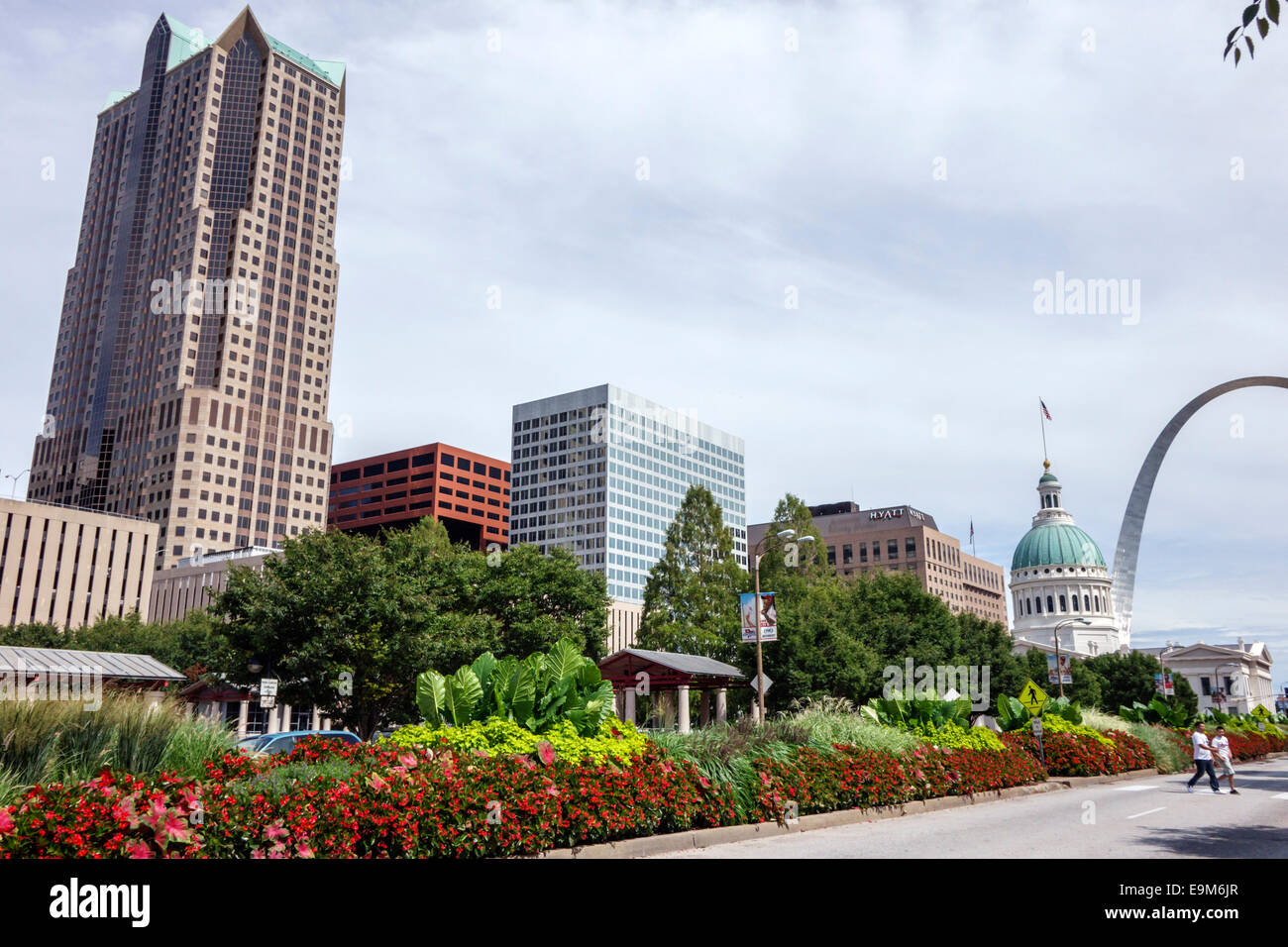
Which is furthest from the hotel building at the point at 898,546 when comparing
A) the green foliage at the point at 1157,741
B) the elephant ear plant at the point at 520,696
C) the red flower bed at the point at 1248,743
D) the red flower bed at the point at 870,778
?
the elephant ear plant at the point at 520,696

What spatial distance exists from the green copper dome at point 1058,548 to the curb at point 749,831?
149638 millimetres

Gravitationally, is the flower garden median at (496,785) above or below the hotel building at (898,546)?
below

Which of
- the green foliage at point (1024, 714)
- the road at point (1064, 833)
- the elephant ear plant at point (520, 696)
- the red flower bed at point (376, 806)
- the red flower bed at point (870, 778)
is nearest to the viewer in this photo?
the red flower bed at point (376, 806)

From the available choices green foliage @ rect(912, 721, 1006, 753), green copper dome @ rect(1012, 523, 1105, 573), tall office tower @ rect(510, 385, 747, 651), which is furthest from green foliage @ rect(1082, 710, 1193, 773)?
green copper dome @ rect(1012, 523, 1105, 573)

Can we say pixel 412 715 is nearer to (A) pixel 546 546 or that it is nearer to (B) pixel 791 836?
(B) pixel 791 836

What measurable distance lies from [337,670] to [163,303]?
14121 cm

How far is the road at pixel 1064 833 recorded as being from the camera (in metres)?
12.0

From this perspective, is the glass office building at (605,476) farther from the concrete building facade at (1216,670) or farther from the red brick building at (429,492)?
the concrete building facade at (1216,670)

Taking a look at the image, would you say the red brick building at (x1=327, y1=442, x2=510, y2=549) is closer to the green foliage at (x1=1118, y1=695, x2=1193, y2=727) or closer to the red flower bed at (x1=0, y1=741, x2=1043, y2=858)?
the green foliage at (x1=1118, y1=695, x2=1193, y2=727)

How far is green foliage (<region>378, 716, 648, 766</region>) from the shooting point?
40.0 ft

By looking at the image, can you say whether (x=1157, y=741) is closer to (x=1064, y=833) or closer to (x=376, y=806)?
(x=1064, y=833)

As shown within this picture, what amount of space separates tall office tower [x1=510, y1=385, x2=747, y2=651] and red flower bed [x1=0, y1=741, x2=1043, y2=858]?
134 metres

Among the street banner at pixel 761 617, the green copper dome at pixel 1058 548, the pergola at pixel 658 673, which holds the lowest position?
the pergola at pixel 658 673
